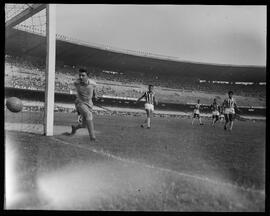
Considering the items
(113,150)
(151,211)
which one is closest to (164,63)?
(113,150)

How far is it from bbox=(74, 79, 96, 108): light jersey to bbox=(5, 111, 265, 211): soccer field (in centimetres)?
75

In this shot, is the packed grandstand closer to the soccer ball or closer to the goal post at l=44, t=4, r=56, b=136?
the soccer ball

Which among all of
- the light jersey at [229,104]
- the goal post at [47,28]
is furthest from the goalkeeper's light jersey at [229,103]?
the goal post at [47,28]

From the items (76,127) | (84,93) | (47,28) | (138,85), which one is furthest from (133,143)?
(138,85)

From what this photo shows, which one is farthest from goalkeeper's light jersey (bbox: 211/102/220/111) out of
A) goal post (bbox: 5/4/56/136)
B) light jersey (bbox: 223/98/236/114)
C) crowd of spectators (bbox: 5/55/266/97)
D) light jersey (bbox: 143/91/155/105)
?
goal post (bbox: 5/4/56/136)

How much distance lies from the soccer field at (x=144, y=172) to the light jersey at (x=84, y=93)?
749mm

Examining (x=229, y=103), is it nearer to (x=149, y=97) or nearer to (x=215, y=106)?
(x=215, y=106)

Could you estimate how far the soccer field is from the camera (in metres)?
4.65

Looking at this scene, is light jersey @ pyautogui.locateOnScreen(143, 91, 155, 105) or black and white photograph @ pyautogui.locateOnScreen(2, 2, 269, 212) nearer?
black and white photograph @ pyautogui.locateOnScreen(2, 2, 269, 212)

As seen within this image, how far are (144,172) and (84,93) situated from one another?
217 cm

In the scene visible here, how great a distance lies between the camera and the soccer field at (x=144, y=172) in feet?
15.3

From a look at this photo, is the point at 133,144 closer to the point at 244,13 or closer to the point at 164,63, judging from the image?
the point at 244,13

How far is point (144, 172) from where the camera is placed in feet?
16.5

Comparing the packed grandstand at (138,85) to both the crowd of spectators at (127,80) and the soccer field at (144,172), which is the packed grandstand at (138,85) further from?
the soccer field at (144,172)
